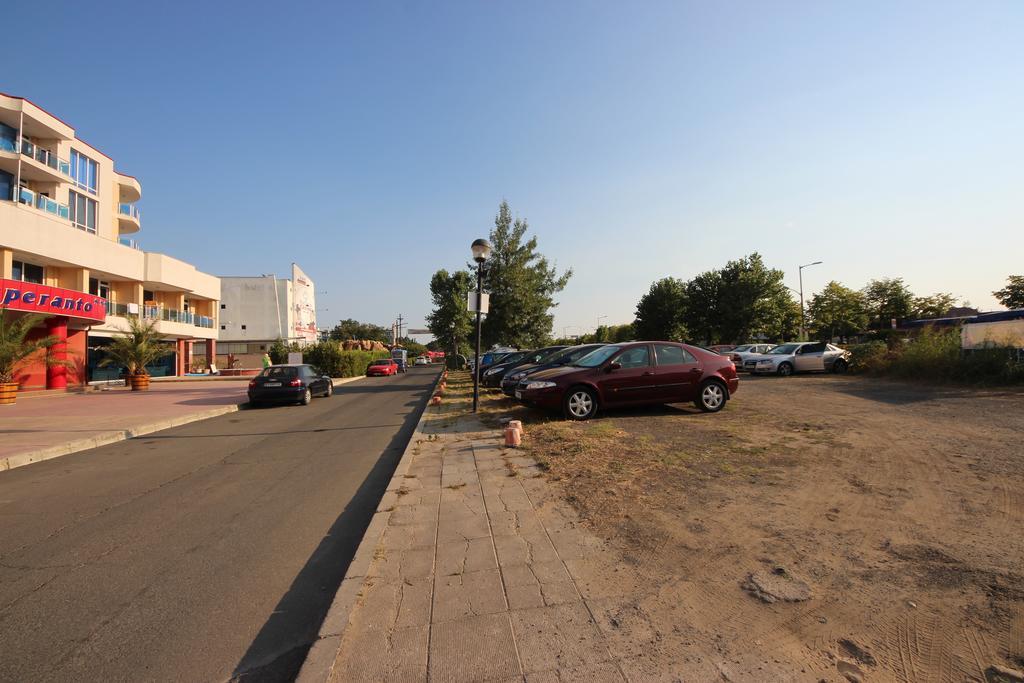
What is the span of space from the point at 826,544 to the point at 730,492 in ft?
3.97

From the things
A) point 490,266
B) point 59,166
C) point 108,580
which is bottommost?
point 108,580

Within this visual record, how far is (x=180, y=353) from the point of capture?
38656mm

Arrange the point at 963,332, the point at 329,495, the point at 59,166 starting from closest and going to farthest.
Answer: the point at 329,495 < the point at 963,332 < the point at 59,166

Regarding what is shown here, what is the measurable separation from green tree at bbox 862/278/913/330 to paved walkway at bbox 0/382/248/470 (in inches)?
1790

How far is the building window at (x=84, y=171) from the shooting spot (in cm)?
2867

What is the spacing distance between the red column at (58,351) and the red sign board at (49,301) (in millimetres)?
→ 809

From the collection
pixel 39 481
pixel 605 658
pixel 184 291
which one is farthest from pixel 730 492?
pixel 184 291

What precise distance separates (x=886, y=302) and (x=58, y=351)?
53.9 m

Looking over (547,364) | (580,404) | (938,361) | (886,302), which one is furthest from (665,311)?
(580,404)

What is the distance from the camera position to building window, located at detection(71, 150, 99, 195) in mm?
28672

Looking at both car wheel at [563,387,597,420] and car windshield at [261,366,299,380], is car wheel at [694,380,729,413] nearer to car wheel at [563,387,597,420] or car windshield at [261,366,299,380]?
→ car wheel at [563,387,597,420]

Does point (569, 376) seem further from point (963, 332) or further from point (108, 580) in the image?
point (963, 332)

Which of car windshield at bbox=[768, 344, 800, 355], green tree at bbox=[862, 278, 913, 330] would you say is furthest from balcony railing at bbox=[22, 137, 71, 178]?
green tree at bbox=[862, 278, 913, 330]

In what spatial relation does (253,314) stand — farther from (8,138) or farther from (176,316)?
(8,138)
